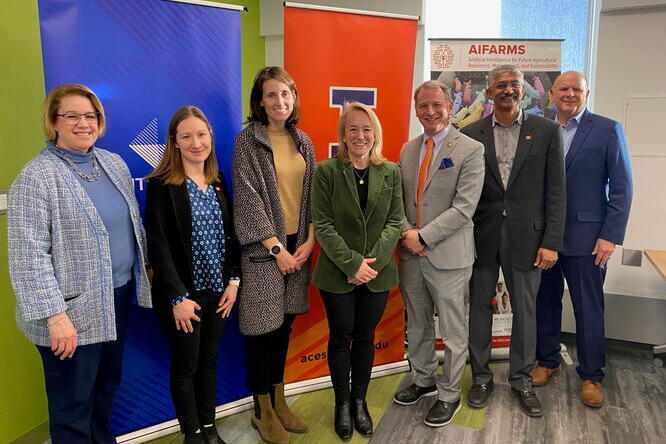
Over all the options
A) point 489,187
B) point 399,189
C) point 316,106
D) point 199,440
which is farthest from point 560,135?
point 199,440

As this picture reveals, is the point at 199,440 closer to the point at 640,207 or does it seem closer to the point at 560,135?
the point at 560,135

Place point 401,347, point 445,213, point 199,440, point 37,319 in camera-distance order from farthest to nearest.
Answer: point 401,347 → point 445,213 → point 199,440 → point 37,319

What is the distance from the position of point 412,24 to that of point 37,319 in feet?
7.79

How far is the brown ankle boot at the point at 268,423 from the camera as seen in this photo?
237 cm

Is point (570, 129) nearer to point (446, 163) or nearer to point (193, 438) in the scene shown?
point (446, 163)

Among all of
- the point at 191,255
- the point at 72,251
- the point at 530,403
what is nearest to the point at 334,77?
the point at 191,255

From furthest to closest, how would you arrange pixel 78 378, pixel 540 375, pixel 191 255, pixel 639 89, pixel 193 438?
pixel 639 89 < pixel 540 375 < pixel 193 438 < pixel 191 255 < pixel 78 378

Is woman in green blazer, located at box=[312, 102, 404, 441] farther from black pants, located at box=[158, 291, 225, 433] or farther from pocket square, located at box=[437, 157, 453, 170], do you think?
black pants, located at box=[158, 291, 225, 433]

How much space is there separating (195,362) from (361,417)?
880 mm

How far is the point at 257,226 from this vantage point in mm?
2174

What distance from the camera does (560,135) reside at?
8.04 ft

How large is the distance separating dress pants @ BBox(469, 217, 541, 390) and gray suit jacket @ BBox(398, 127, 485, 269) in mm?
242

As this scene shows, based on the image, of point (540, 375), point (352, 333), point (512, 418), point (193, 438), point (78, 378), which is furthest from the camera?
point (540, 375)

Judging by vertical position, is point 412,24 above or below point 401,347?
above
